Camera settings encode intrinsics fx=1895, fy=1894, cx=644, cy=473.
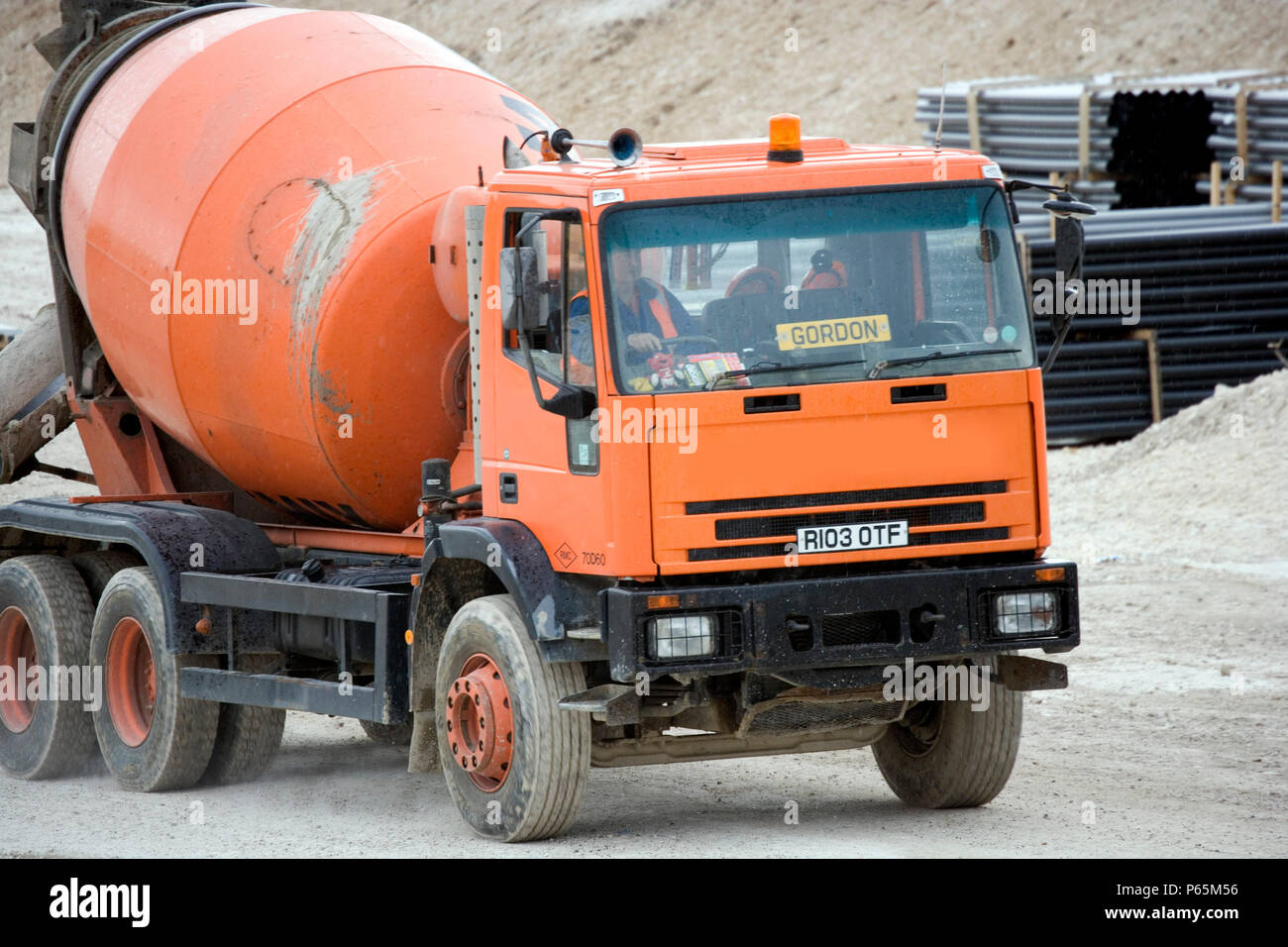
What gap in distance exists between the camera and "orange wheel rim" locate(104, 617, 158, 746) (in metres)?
10.2

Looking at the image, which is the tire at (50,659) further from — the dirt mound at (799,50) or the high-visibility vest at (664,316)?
the dirt mound at (799,50)

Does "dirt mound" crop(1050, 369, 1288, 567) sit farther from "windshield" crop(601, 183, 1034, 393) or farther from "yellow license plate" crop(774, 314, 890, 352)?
"yellow license plate" crop(774, 314, 890, 352)

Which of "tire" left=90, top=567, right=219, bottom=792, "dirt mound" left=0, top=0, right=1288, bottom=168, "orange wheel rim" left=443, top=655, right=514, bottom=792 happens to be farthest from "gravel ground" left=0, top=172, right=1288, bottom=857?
"dirt mound" left=0, top=0, right=1288, bottom=168

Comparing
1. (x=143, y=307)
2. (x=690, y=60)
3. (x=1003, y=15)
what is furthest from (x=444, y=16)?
(x=143, y=307)

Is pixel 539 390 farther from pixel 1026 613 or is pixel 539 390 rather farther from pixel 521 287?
pixel 1026 613

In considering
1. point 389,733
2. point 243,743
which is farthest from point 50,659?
point 389,733

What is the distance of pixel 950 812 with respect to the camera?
8.66 metres

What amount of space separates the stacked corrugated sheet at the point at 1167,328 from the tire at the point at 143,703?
13.3 m

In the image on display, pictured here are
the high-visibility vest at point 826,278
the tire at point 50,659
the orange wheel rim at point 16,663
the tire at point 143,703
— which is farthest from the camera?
the orange wheel rim at point 16,663

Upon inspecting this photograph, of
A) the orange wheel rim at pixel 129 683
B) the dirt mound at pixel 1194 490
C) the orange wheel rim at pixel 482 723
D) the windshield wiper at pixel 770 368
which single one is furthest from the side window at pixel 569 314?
the dirt mound at pixel 1194 490

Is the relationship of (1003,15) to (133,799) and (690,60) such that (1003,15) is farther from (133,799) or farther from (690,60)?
(133,799)

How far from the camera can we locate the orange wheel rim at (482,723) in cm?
790

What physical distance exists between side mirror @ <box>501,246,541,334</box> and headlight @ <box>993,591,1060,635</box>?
7.19ft

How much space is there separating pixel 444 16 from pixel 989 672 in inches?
1770
